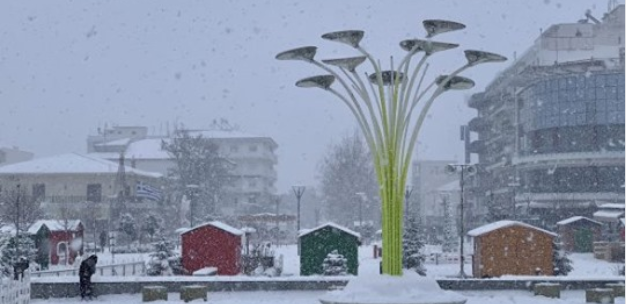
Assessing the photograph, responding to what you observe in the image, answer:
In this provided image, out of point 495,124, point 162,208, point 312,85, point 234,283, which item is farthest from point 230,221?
point 312,85

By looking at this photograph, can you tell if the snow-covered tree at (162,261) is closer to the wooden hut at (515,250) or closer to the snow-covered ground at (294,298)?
the snow-covered ground at (294,298)

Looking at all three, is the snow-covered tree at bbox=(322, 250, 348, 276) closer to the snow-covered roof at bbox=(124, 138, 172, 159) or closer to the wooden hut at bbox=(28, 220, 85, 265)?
the wooden hut at bbox=(28, 220, 85, 265)

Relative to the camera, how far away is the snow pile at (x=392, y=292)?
12.5 metres

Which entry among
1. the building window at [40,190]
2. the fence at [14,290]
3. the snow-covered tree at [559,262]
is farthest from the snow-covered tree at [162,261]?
the building window at [40,190]

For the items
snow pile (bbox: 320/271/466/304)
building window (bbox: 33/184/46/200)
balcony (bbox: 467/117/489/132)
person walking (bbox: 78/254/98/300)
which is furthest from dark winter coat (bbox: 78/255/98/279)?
balcony (bbox: 467/117/489/132)

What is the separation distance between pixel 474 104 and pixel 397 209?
234 ft

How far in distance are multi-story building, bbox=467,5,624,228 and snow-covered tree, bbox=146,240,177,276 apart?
2610 centimetres

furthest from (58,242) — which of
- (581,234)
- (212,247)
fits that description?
(581,234)

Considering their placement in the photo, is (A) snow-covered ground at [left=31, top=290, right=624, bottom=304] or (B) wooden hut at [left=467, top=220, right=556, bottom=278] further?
(B) wooden hut at [left=467, top=220, right=556, bottom=278]

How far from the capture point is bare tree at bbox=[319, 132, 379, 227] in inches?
2704

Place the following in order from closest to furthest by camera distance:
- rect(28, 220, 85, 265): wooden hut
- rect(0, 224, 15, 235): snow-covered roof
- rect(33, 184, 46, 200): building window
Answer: rect(0, 224, 15, 235): snow-covered roof → rect(28, 220, 85, 265): wooden hut → rect(33, 184, 46, 200): building window

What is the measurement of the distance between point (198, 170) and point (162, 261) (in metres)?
37.8

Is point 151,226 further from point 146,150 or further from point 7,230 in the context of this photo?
point 146,150

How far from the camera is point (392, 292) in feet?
41.5
